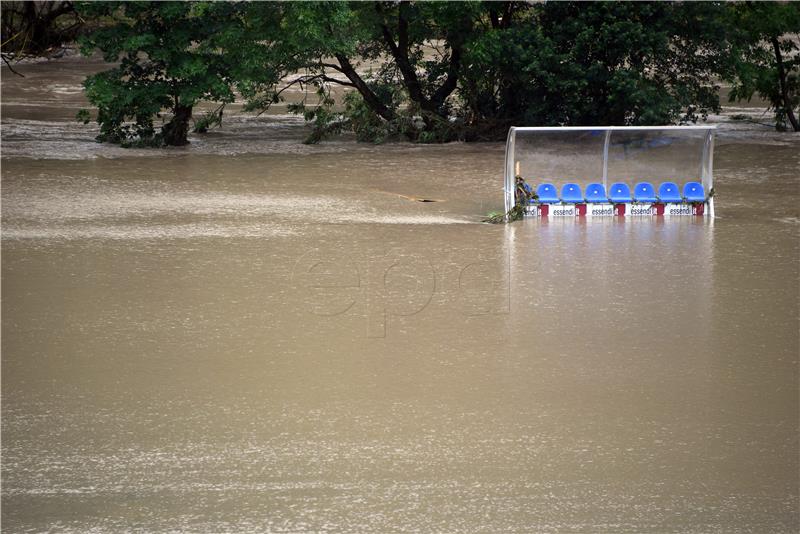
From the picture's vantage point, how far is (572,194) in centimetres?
1870

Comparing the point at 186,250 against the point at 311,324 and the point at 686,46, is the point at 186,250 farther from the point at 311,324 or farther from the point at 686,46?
the point at 686,46

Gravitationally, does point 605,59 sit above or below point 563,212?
above

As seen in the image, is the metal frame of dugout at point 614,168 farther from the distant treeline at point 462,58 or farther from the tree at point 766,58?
the tree at point 766,58

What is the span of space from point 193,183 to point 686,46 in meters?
13.0

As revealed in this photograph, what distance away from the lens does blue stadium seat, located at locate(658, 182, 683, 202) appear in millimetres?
18516

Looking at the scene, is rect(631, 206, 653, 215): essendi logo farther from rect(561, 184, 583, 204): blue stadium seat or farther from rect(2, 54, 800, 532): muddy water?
rect(561, 184, 583, 204): blue stadium seat

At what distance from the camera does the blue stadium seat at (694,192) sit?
1855 cm

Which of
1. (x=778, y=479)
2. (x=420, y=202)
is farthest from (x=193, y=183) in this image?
(x=778, y=479)

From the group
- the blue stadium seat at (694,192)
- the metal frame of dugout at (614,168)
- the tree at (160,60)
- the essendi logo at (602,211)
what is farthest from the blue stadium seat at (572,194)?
the tree at (160,60)

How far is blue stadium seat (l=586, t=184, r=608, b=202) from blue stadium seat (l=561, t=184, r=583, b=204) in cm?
14

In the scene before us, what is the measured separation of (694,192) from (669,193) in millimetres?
422

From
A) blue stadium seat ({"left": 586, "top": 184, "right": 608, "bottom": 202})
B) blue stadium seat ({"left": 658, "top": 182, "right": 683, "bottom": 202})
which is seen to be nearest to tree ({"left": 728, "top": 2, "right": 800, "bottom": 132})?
blue stadium seat ({"left": 658, "top": 182, "right": 683, "bottom": 202})

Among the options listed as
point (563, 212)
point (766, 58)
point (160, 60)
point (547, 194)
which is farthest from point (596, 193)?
point (160, 60)

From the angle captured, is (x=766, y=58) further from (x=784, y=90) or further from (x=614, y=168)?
(x=614, y=168)
